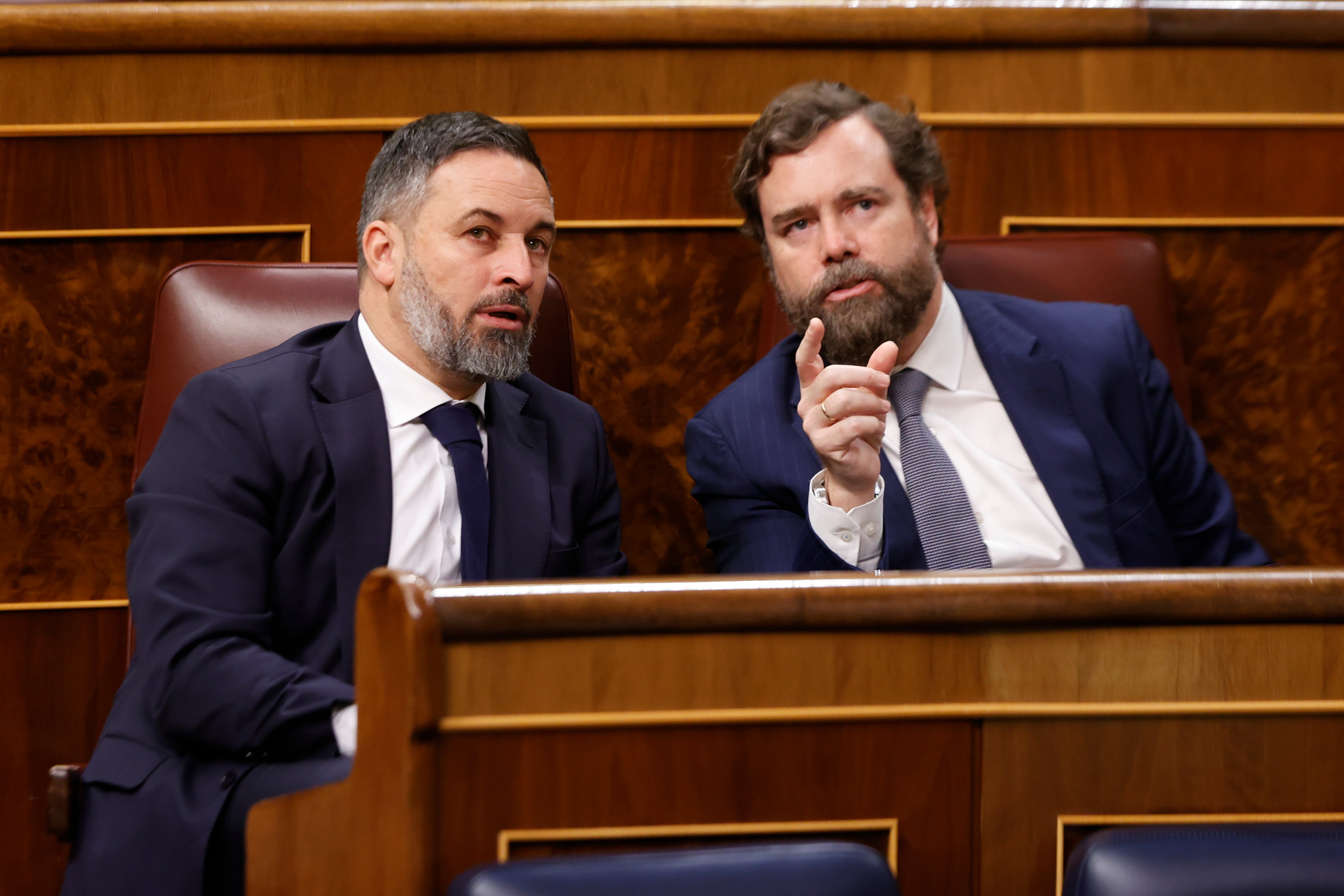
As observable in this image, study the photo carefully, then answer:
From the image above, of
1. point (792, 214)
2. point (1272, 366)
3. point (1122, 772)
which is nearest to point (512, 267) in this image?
point (792, 214)

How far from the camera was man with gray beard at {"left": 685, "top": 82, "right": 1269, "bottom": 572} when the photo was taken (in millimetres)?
1071

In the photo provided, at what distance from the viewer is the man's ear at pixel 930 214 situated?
1220 millimetres

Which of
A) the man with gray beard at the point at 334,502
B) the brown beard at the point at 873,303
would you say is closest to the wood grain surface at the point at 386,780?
the man with gray beard at the point at 334,502

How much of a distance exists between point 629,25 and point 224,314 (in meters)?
0.56

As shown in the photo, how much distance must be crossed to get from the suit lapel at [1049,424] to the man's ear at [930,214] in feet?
0.28

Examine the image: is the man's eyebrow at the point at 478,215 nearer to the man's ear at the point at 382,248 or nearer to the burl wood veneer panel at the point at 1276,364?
the man's ear at the point at 382,248

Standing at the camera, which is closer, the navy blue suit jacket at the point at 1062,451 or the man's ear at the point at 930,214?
the navy blue suit jacket at the point at 1062,451

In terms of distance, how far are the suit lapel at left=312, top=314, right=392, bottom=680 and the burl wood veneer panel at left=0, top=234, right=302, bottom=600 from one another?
42 cm

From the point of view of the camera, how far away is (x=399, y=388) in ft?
3.28

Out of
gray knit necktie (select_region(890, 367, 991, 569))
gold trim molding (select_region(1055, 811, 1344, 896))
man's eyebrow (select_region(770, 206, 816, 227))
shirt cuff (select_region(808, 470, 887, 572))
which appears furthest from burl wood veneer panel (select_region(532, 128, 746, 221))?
gold trim molding (select_region(1055, 811, 1344, 896))

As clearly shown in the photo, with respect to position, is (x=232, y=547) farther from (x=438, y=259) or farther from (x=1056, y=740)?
(x=1056, y=740)

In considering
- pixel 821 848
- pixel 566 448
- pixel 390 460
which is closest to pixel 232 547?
pixel 390 460

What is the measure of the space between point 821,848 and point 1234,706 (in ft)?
0.76

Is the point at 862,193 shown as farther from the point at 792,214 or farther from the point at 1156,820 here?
the point at 1156,820
